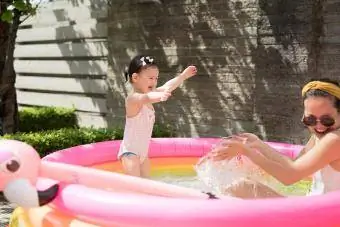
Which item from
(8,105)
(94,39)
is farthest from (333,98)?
(94,39)

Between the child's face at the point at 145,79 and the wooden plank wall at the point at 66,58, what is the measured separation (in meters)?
5.34

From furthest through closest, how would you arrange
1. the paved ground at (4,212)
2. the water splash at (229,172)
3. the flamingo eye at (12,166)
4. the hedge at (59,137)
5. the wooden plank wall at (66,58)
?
the wooden plank wall at (66,58)
the hedge at (59,137)
the paved ground at (4,212)
the water splash at (229,172)
the flamingo eye at (12,166)

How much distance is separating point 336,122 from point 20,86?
10485mm

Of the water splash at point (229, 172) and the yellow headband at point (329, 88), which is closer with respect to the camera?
the yellow headband at point (329, 88)

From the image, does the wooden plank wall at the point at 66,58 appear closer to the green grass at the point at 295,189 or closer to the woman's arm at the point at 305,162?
the green grass at the point at 295,189

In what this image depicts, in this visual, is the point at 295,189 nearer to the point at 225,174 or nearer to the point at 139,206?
the point at 225,174

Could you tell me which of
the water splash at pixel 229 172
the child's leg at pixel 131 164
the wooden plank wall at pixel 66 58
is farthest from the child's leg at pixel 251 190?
the wooden plank wall at pixel 66 58

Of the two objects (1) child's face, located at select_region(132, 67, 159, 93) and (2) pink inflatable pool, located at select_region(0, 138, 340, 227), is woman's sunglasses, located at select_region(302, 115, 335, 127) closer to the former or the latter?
(2) pink inflatable pool, located at select_region(0, 138, 340, 227)

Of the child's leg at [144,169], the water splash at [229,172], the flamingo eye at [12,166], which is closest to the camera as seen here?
the flamingo eye at [12,166]

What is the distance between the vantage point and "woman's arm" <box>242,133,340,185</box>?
3145 mm

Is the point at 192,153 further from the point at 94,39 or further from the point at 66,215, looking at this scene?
the point at 94,39

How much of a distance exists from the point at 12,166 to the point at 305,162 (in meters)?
1.67

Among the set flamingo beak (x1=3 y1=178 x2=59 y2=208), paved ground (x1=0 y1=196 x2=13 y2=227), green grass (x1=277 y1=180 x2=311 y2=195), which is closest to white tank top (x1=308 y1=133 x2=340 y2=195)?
green grass (x1=277 y1=180 x2=311 y2=195)

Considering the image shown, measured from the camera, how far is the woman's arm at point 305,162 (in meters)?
3.14
